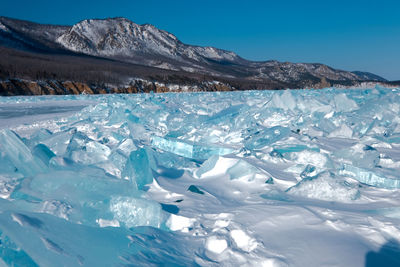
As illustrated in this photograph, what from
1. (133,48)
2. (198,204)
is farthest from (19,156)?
(133,48)

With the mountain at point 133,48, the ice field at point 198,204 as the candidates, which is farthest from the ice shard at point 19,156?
the mountain at point 133,48

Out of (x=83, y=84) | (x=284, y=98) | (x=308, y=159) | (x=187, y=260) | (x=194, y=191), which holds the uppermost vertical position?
(x=83, y=84)

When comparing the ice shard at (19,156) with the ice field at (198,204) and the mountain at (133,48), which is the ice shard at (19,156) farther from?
the mountain at (133,48)

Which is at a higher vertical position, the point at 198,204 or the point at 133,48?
the point at 133,48

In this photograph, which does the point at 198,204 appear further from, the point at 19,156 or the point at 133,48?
the point at 133,48

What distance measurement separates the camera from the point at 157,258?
1.07 metres

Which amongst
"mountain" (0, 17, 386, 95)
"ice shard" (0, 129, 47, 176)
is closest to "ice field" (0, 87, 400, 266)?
"ice shard" (0, 129, 47, 176)

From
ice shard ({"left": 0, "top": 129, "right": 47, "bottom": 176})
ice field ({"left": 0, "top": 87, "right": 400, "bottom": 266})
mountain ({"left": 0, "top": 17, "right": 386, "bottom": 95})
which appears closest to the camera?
ice field ({"left": 0, "top": 87, "right": 400, "bottom": 266})

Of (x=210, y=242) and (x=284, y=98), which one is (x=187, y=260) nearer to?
(x=210, y=242)

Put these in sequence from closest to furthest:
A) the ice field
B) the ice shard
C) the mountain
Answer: the ice field, the ice shard, the mountain

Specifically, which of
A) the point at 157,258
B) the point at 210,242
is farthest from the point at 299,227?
the point at 157,258

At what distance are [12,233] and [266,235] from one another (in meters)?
0.99

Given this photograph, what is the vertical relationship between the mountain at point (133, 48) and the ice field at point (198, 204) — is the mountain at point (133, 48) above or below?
above

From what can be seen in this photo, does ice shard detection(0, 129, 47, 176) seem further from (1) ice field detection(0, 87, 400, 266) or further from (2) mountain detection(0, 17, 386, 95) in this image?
(2) mountain detection(0, 17, 386, 95)
